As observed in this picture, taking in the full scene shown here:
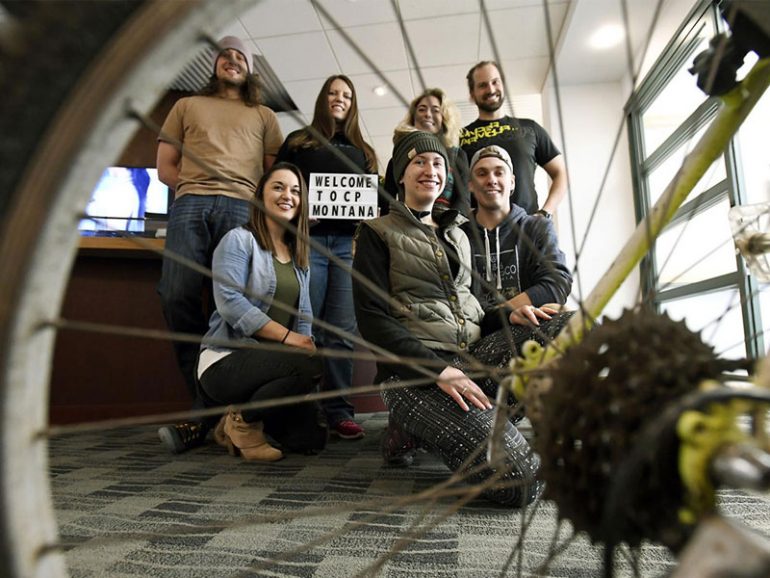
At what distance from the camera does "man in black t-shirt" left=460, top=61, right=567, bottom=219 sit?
1469mm

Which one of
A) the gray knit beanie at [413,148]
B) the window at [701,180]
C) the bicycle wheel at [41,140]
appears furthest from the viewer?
the window at [701,180]

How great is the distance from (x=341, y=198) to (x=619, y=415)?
4.15 feet

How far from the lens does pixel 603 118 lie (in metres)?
3.22

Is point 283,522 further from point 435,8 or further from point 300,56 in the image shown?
point 300,56

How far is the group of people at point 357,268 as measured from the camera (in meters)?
1.00

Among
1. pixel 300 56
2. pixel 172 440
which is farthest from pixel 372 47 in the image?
pixel 172 440

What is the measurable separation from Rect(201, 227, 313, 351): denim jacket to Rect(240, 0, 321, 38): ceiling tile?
1703mm

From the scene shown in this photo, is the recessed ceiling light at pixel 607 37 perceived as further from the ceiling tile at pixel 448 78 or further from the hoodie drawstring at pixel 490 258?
the hoodie drawstring at pixel 490 258

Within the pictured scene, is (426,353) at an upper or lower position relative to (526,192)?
lower

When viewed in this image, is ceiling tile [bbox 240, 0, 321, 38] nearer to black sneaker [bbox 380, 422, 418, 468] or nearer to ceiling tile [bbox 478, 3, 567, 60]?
ceiling tile [bbox 478, 3, 567, 60]

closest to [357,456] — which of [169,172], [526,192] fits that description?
[526,192]

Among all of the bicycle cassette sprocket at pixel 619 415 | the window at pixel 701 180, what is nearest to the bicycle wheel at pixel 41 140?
the bicycle cassette sprocket at pixel 619 415

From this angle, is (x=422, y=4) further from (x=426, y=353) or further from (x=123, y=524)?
(x=123, y=524)

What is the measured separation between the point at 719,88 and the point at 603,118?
3.14m
